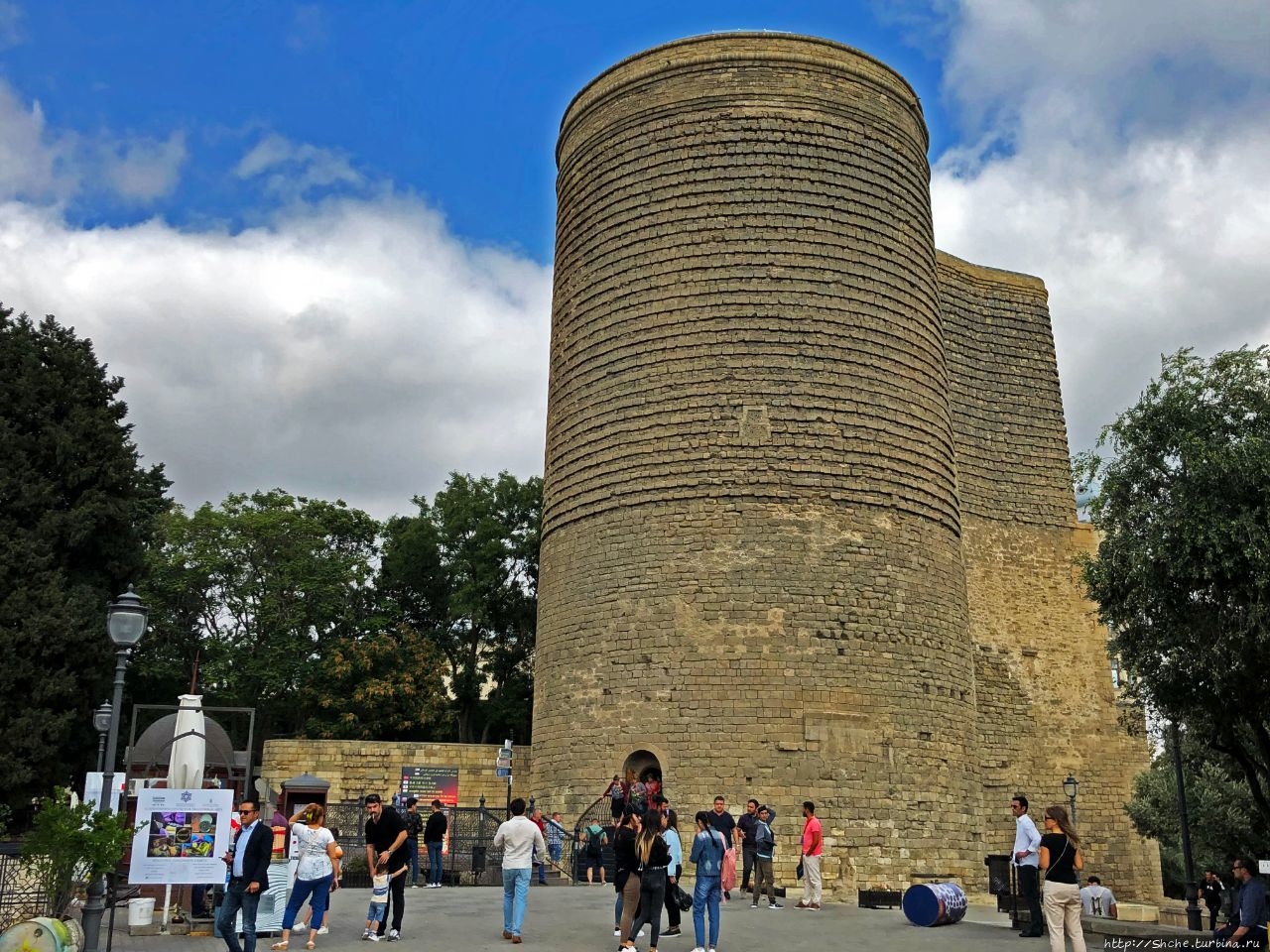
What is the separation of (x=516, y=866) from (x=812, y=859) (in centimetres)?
475

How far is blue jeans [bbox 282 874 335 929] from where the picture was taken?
8.39m

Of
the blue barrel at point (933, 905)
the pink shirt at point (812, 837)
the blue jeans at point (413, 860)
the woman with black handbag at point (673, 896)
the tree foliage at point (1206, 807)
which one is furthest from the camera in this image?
the tree foliage at point (1206, 807)

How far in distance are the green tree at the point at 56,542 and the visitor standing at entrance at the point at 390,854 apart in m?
14.0

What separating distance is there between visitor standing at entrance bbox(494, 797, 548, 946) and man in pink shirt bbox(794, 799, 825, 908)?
4.35m

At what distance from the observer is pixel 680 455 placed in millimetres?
Answer: 17969

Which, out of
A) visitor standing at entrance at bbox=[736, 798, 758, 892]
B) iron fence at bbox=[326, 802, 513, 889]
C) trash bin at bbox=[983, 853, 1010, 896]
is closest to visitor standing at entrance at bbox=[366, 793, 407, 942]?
iron fence at bbox=[326, 802, 513, 889]

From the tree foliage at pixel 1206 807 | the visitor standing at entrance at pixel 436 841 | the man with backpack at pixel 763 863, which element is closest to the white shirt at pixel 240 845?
the visitor standing at entrance at pixel 436 841

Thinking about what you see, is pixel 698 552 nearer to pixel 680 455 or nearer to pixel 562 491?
pixel 680 455

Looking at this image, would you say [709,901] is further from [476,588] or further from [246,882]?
[476,588]

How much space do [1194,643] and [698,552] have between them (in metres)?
7.07

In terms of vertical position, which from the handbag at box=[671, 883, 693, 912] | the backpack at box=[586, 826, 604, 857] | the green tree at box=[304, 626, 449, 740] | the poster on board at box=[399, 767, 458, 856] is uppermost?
the green tree at box=[304, 626, 449, 740]

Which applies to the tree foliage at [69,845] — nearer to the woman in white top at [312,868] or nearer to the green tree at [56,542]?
the woman in white top at [312,868]

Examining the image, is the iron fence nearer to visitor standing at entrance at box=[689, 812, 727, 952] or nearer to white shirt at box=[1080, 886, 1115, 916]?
visitor standing at entrance at box=[689, 812, 727, 952]

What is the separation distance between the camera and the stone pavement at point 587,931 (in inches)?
343
